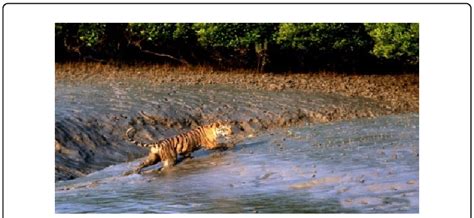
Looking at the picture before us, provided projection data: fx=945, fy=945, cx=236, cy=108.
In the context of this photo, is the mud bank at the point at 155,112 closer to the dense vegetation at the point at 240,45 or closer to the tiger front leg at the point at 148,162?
the tiger front leg at the point at 148,162

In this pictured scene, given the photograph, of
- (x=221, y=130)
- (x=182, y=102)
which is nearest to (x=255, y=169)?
(x=221, y=130)

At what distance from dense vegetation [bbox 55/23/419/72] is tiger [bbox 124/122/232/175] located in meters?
8.49

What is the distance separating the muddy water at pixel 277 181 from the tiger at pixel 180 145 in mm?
174

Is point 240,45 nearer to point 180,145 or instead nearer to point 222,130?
point 222,130

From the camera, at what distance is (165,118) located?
19922 millimetres

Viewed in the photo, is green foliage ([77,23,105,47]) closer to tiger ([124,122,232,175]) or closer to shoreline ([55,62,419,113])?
shoreline ([55,62,419,113])

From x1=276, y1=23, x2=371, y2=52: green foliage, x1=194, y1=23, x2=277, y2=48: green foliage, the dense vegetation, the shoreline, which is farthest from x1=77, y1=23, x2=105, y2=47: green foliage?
x1=276, y1=23, x2=371, y2=52: green foliage

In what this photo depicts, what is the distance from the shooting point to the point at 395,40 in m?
23.4

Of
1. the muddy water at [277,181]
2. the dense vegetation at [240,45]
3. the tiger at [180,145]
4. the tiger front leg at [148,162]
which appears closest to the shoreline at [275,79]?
the dense vegetation at [240,45]

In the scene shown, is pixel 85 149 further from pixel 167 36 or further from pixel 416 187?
pixel 167 36
